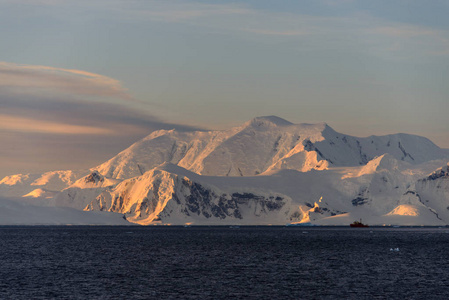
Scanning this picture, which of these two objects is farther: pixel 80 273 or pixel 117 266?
pixel 117 266

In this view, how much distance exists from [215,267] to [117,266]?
2144 cm

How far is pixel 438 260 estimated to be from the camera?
18150 cm

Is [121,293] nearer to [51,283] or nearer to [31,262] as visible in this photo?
[51,283]

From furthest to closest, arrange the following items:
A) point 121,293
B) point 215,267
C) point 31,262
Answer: point 31,262
point 215,267
point 121,293

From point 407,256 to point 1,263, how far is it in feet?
338

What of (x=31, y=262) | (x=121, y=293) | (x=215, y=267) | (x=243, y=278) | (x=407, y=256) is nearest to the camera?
(x=121, y=293)

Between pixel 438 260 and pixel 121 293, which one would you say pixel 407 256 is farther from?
pixel 121 293

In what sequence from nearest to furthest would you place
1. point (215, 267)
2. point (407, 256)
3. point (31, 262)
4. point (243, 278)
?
point (243, 278) → point (215, 267) → point (31, 262) → point (407, 256)

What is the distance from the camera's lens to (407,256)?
19525 centimetres

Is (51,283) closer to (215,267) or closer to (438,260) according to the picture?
(215,267)

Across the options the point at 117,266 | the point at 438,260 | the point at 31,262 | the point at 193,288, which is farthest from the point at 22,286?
the point at 438,260

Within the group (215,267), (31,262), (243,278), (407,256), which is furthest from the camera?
(407,256)

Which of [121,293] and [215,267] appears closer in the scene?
[121,293]

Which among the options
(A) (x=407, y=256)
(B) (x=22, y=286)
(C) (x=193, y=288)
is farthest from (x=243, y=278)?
(A) (x=407, y=256)
